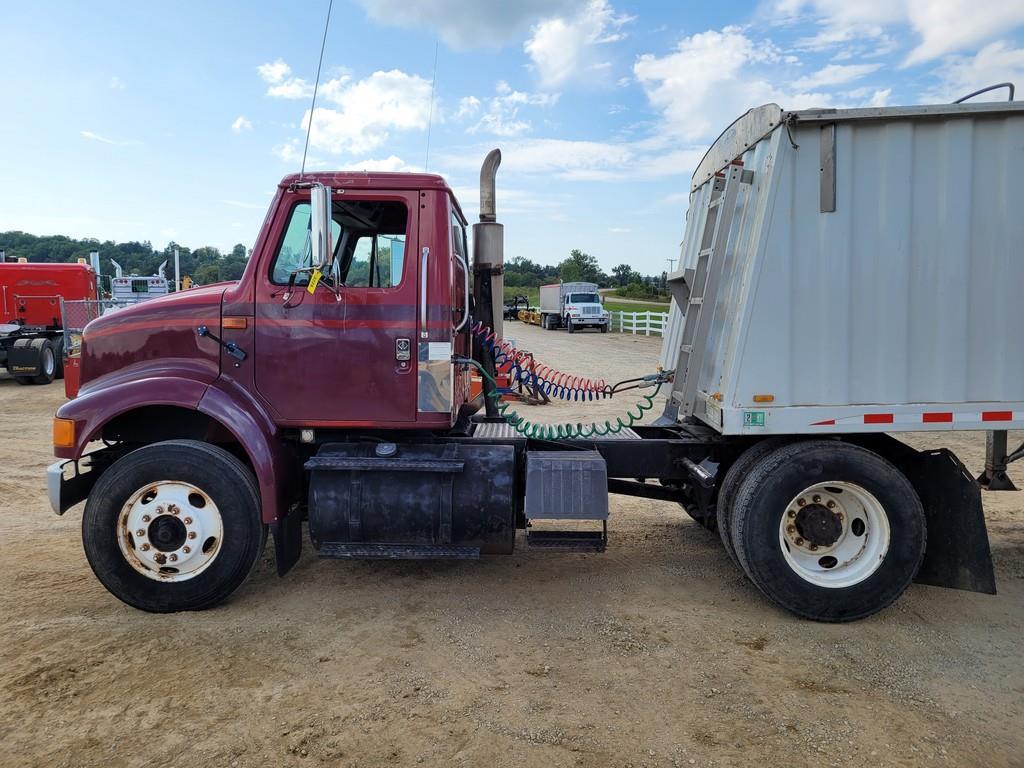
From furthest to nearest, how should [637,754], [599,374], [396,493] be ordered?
[599,374] → [396,493] → [637,754]

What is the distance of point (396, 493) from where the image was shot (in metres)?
4.55

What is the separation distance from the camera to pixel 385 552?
4527 millimetres

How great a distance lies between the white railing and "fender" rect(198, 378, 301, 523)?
28.1 metres

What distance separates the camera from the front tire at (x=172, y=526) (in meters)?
4.39

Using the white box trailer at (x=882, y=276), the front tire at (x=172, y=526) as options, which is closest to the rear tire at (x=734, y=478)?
the white box trailer at (x=882, y=276)

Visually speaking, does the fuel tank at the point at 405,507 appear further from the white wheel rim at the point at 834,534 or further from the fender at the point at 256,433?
the white wheel rim at the point at 834,534

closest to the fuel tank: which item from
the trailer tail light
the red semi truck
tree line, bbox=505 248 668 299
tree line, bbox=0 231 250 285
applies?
the trailer tail light

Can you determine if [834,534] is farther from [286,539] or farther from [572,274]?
[572,274]

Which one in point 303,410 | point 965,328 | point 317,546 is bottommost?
point 317,546

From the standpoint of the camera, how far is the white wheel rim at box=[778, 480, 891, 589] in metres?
4.41

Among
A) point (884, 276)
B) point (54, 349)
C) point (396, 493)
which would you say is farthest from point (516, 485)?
point (54, 349)

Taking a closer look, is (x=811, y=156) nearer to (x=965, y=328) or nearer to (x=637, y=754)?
(x=965, y=328)

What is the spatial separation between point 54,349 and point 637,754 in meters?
18.2

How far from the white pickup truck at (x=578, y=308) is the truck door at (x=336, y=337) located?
34690 mm
